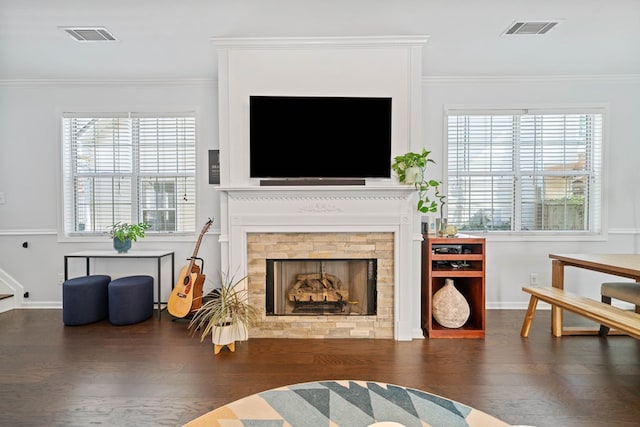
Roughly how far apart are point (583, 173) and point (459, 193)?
1.38 meters

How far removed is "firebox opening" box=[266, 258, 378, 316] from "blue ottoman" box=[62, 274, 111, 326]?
5.81ft

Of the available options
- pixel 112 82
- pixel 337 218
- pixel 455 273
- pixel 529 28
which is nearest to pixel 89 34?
pixel 112 82

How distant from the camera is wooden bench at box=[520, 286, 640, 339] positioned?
221 cm

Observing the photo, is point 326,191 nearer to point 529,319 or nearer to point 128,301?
point 529,319

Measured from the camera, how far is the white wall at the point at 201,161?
3.88 meters

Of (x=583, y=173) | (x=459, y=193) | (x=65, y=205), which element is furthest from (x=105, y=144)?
(x=583, y=173)

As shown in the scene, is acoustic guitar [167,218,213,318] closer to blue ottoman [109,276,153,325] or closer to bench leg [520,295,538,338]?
blue ottoman [109,276,153,325]

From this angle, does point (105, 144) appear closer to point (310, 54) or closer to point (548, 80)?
point (310, 54)

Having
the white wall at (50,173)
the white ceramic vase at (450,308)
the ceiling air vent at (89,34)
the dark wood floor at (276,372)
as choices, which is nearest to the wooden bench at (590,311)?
the dark wood floor at (276,372)

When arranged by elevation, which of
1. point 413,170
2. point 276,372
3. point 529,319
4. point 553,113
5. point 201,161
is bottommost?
point 276,372

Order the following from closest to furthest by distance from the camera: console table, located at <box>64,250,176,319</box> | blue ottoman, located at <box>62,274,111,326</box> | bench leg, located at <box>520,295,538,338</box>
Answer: bench leg, located at <box>520,295,538,338</box>, blue ottoman, located at <box>62,274,111,326</box>, console table, located at <box>64,250,176,319</box>

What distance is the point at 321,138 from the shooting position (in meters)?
3.05

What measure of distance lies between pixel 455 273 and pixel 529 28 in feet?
6.91

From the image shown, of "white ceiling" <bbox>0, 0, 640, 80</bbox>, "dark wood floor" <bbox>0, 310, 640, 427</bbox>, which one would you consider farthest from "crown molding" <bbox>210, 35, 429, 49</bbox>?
"dark wood floor" <bbox>0, 310, 640, 427</bbox>
